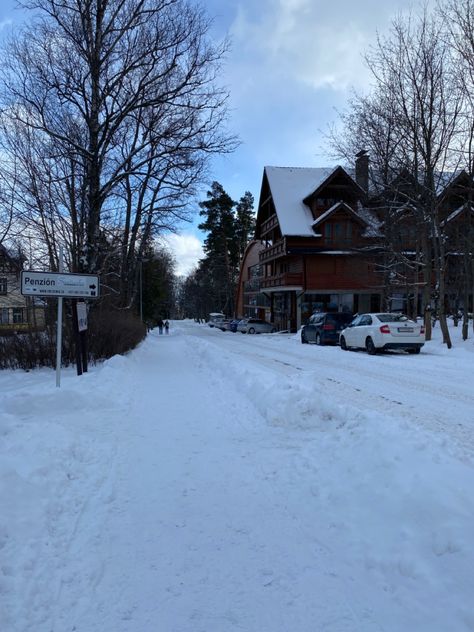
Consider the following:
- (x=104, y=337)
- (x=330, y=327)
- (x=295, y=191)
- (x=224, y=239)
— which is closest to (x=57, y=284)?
(x=104, y=337)

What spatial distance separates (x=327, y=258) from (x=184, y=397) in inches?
1251

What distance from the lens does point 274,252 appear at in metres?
45.5

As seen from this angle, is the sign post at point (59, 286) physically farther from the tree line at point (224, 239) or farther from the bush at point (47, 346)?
the tree line at point (224, 239)

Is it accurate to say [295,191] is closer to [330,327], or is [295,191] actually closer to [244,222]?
[330,327]

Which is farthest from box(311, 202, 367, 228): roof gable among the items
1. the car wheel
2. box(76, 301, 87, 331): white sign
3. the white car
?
box(76, 301, 87, 331): white sign

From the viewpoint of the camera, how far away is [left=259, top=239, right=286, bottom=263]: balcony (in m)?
41.9

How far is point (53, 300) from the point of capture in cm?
1823

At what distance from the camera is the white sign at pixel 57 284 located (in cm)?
979

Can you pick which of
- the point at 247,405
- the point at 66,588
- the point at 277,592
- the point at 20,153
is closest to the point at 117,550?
the point at 66,588

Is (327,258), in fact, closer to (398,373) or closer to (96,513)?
(398,373)

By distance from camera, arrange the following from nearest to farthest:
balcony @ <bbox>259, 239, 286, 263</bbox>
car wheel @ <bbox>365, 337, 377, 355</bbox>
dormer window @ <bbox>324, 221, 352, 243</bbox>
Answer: car wheel @ <bbox>365, 337, 377, 355</bbox>, dormer window @ <bbox>324, 221, 352, 243</bbox>, balcony @ <bbox>259, 239, 286, 263</bbox>

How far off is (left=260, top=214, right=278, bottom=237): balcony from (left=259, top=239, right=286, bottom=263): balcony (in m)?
1.93

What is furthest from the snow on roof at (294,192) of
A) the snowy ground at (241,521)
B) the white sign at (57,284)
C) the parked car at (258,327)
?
the snowy ground at (241,521)

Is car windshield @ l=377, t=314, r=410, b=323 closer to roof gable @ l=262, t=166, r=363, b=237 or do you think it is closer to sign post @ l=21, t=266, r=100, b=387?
sign post @ l=21, t=266, r=100, b=387
